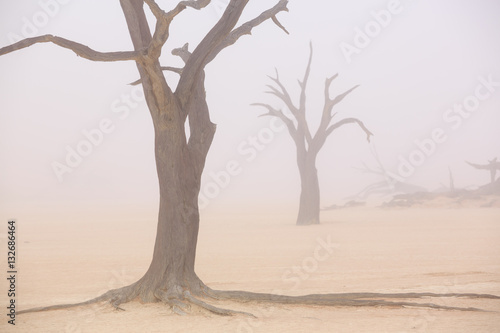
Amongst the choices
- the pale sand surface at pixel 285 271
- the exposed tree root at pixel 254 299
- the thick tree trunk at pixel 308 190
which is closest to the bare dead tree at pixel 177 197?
the exposed tree root at pixel 254 299

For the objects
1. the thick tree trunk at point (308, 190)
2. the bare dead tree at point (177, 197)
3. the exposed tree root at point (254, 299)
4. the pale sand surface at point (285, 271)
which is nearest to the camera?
the pale sand surface at point (285, 271)

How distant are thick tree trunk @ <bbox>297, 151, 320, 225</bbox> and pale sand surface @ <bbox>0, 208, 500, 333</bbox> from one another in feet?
2.43

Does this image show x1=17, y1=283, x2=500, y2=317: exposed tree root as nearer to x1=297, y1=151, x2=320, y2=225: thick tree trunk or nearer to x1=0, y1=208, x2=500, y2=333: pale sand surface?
x1=0, y1=208, x2=500, y2=333: pale sand surface

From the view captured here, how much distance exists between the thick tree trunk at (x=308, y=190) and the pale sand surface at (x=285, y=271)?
74 cm

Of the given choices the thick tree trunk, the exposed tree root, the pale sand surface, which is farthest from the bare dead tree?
the thick tree trunk

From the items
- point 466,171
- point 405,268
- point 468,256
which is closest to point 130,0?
point 405,268

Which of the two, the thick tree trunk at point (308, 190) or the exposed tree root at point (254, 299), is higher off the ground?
the thick tree trunk at point (308, 190)

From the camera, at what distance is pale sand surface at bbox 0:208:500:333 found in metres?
6.39

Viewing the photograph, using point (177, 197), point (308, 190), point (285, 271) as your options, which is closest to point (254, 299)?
point (177, 197)

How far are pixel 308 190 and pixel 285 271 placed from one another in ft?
32.8

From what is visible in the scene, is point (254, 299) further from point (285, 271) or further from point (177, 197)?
point (285, 271)

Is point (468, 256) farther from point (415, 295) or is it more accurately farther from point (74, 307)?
point (74, 307)

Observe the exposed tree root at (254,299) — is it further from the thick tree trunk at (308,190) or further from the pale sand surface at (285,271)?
the thick tree trunk at (308,190)

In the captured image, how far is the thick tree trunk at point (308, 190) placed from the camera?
2050 cm
